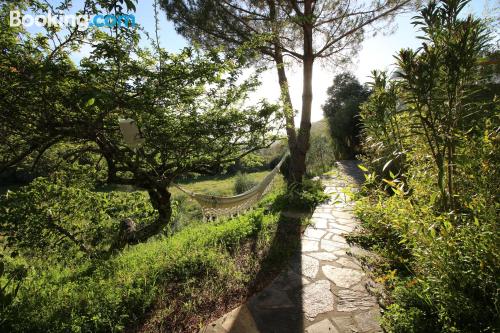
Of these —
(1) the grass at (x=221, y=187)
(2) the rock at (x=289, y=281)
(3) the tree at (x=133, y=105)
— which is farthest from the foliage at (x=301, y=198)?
(1) the grass at (x=221, y=187)

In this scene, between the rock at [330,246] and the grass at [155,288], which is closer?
the grass at [155,288]

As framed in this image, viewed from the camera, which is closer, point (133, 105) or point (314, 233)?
point (133, 105)

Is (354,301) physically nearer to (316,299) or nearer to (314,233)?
(316,299)

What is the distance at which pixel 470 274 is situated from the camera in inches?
56.2

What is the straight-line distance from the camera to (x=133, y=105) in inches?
69.2

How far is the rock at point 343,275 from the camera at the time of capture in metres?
2.30

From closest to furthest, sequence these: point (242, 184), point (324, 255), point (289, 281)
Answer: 1. point (289, 281)
2. point (324, 255)
3. point (242, 184)

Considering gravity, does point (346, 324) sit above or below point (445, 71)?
below

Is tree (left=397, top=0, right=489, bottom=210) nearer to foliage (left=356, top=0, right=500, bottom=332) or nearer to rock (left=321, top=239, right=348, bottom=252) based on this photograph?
foliage (left=356, top=0, right=500, bottom=332)

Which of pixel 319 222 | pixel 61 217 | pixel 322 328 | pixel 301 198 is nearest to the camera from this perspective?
pixel 322 328

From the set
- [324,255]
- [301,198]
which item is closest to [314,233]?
[324,255]

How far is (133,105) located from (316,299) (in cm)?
205

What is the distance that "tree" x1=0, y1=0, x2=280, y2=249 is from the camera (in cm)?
157

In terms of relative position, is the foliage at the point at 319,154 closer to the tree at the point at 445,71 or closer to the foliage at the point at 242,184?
the foliage at the point at 242,184
